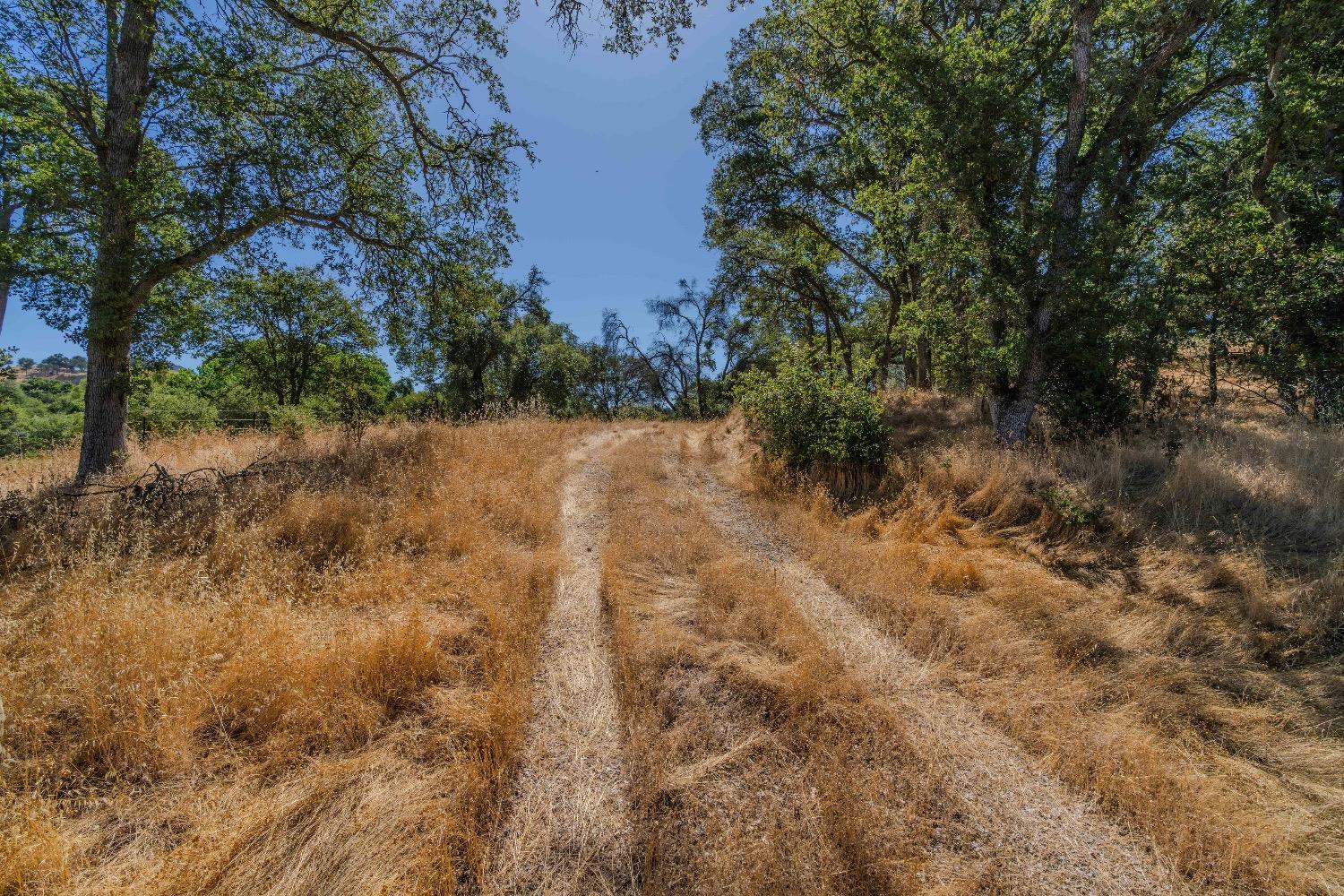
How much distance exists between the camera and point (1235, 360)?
7730 mm

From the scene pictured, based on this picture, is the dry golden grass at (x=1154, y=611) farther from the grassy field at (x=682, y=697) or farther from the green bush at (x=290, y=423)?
the green bush at (x=290, y=423)

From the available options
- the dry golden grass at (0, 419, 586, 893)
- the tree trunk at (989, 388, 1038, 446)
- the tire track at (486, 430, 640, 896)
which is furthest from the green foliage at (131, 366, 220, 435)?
the tree trunk at (989, 388, 1038, 446)

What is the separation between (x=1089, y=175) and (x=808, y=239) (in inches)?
322

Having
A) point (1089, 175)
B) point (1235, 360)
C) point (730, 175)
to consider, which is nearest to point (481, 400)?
point (730, 175)

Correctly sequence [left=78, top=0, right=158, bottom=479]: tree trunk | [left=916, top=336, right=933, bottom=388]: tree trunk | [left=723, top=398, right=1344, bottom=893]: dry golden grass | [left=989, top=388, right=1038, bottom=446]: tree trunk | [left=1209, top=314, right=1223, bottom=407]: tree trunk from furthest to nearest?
[left=916, top=336, right=933, bottom=388]: tree trunk, [left=1209, top=314, right=1223, bottom=407]: tree trunk, [left=989, top=388, right=1038, bottom=446]: tree trunk, [left=78, top=0, right=158, bottom=479]: tree trunk, [left=723, top=398, right=1344, bottom=893]: dry golden grass

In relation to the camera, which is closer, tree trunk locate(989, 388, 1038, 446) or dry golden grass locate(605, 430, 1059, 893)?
dry golden grass locate(605, 430, 1059, 893)

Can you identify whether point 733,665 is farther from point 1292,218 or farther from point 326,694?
point 1292,218

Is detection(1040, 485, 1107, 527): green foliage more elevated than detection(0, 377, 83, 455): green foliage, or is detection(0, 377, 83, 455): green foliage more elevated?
detection(0, 377, 83, 455): green foliage

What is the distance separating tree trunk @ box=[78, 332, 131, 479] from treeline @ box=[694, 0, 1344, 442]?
45.6 ft

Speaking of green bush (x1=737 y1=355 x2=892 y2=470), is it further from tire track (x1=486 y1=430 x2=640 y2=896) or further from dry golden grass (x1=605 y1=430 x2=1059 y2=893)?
tire track (x1=486 y1=430 x2=640 y2=896)

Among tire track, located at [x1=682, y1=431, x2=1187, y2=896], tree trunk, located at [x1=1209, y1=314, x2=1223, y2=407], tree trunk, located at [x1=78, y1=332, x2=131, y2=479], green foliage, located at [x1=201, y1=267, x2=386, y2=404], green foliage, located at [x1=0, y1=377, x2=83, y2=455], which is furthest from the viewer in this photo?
green foliage, located at [x1=201, y1=267, x2=386, y2=404]

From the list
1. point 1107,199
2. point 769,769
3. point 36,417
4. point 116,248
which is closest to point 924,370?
point 1107,199

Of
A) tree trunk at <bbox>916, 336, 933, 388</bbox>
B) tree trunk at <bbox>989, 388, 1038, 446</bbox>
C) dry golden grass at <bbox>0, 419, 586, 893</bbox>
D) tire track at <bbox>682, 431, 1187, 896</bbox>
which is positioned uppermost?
tree trunk at <bbox>916, 336, 933, 388</bbox>

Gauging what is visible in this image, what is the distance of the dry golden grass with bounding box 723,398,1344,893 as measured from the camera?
2.26 meters
